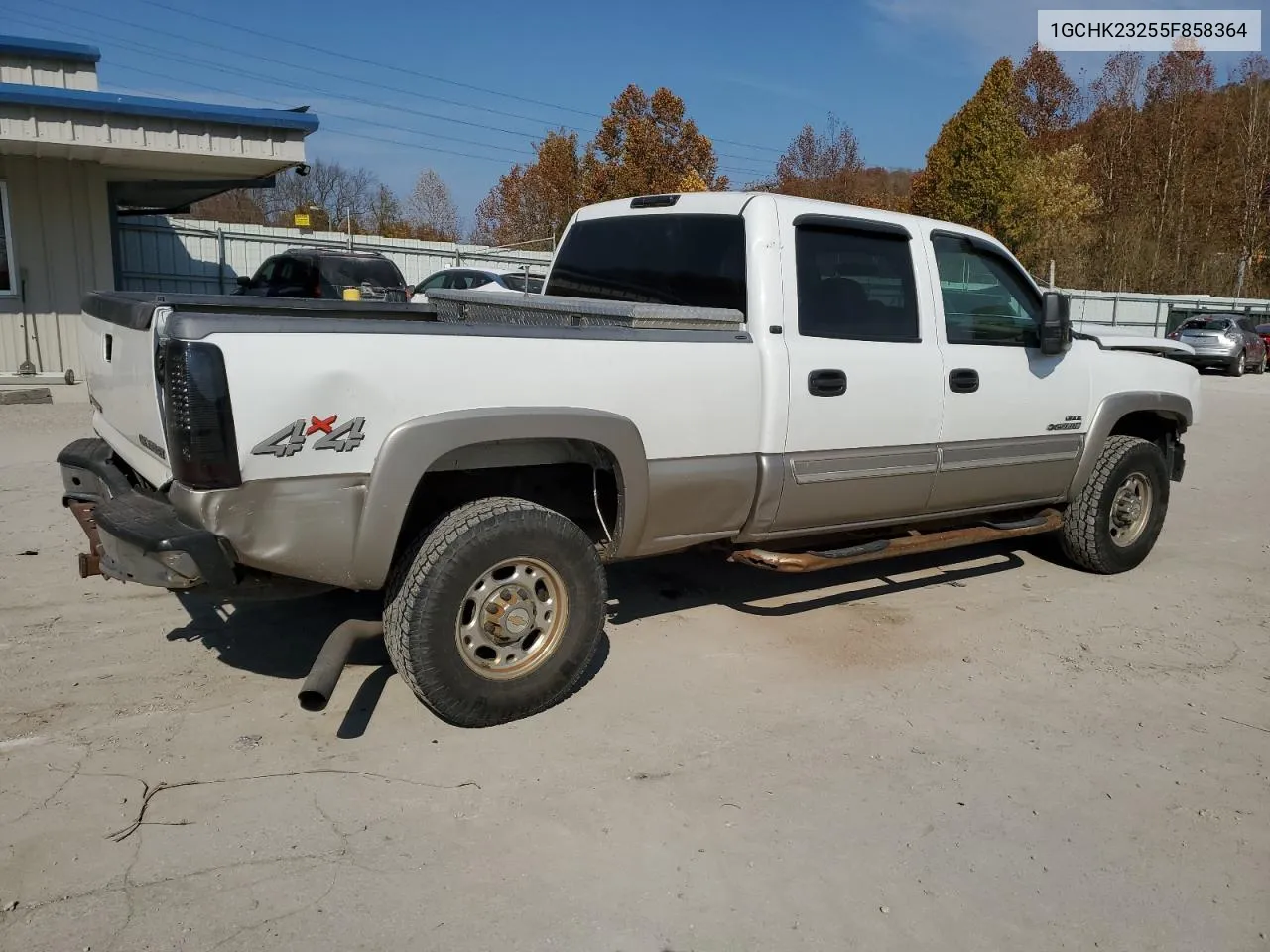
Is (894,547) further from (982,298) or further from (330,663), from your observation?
(330,663)

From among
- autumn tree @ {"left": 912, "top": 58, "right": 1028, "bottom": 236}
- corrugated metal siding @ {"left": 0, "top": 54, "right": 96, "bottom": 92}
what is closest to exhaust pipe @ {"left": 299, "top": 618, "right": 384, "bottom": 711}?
corrugated metal siding @ {"left": 0, "top": 54, "right": 96, "bottom": 92}

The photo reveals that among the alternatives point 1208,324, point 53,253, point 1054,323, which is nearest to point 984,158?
point 1208,324

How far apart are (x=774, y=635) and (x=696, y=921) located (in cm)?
232

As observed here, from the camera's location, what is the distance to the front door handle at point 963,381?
505 centimetres

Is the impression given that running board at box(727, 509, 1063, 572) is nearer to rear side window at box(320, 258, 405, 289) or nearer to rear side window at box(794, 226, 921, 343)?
rear side window at box(794, 226, 921, 343)

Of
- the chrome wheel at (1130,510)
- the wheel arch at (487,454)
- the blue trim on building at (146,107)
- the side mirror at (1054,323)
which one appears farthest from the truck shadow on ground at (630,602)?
the blue trim on building at (146,107)

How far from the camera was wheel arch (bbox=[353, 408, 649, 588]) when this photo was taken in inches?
136

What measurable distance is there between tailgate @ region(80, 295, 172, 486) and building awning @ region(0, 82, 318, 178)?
8.05 m

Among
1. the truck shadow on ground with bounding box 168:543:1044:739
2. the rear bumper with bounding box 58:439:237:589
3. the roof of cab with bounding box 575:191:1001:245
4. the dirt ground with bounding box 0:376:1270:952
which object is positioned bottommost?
the dirt ground with bounding box 0:376:1270:952

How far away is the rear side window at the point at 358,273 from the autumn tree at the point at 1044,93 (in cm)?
4434

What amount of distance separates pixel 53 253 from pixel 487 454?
39.5 feet

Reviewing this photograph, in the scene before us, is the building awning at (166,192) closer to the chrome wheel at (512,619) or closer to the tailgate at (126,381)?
the tailgate at (126,381)

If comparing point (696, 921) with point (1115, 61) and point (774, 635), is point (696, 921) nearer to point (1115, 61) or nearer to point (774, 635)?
point (774, 635)

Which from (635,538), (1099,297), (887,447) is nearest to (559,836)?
(635,538)
